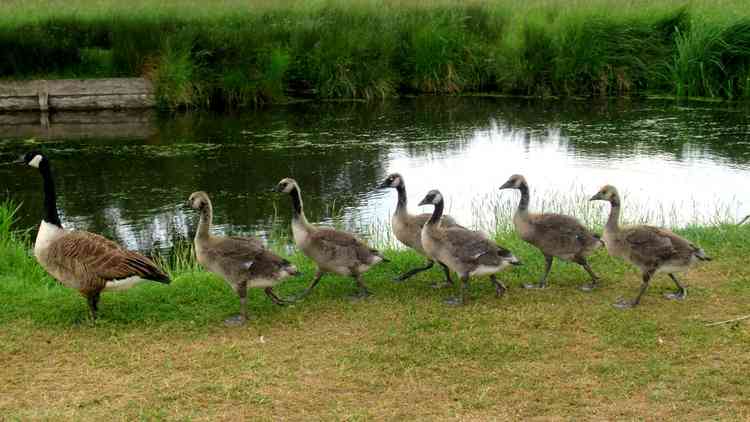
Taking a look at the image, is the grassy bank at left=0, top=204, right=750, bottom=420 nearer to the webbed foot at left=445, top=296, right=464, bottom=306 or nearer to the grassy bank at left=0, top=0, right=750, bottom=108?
the webbed foot at left=445, top=296, right=464, bottom=306

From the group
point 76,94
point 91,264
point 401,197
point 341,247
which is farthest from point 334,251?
point 76,94

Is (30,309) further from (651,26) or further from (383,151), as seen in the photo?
(651,26)

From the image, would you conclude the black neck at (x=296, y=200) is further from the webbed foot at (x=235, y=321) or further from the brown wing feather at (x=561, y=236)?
the brown wing feather at (x=561, y=236)

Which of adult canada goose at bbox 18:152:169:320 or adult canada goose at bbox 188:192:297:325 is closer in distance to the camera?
→ adult canada goose at bbox 18:152:169:320

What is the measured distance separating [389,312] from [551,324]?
61.0 inches

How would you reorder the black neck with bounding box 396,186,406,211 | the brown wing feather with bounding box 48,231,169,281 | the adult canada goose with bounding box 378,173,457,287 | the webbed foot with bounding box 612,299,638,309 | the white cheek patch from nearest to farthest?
the brown wing feather with bounding box 48,231,169,281, the webbed foot with bounding box 612,299,638,309, the white cheek patch, the adult canada goose with bounding box 378,173,457,287, the black neck with bounding box 396,186,406,211

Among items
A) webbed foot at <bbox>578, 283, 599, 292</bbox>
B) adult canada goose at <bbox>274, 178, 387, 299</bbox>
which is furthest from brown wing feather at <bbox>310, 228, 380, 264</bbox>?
webbed foot at <bbox>578, 283, 599, 292</bbox>

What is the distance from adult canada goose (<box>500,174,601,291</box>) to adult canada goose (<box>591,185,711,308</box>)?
0.35m

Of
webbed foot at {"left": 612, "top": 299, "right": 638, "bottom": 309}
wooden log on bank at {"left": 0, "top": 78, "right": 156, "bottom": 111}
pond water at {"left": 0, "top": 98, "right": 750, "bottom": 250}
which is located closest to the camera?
webbed foot at {"left": 612, "top": 299, "right": 638, "bottom": 309}

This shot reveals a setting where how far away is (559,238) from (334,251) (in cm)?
233

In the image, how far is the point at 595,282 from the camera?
890cm

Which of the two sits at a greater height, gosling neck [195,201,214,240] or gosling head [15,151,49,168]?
gosling head [15,151,49,168]

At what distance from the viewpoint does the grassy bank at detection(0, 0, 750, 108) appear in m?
24.4

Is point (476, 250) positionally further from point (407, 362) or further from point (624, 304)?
point (407, 362)
